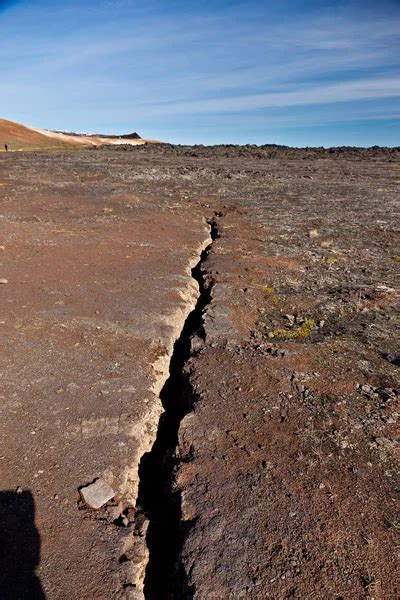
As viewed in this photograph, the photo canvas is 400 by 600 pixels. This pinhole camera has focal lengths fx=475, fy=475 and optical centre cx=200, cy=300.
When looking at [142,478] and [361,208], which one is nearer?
[142,478]

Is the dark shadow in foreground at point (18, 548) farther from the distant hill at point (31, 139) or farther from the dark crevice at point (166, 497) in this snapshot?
the distant hill at point (31, 139)

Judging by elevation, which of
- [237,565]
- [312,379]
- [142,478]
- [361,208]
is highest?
[361,208]

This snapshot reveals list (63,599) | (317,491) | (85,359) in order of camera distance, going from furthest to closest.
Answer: (85,359) → (317,491) → (63,599)

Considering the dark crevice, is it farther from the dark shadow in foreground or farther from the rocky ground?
the dark shadow in foreground

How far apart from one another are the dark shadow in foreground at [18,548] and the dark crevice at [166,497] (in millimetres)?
683

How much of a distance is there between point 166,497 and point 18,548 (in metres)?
1.04

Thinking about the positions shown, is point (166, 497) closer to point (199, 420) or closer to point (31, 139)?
point (199, 420)

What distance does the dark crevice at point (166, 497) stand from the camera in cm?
288

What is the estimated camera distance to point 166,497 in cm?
347

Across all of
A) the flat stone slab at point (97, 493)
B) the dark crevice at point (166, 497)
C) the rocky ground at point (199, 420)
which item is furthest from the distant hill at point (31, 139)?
the flat stone slab at point (97, 493)

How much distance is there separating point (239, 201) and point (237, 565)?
1340cm

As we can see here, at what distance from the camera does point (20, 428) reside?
3.85 m

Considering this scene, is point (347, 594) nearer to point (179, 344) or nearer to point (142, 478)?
point (142, 478)

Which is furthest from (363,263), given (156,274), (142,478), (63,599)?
(63,599)
